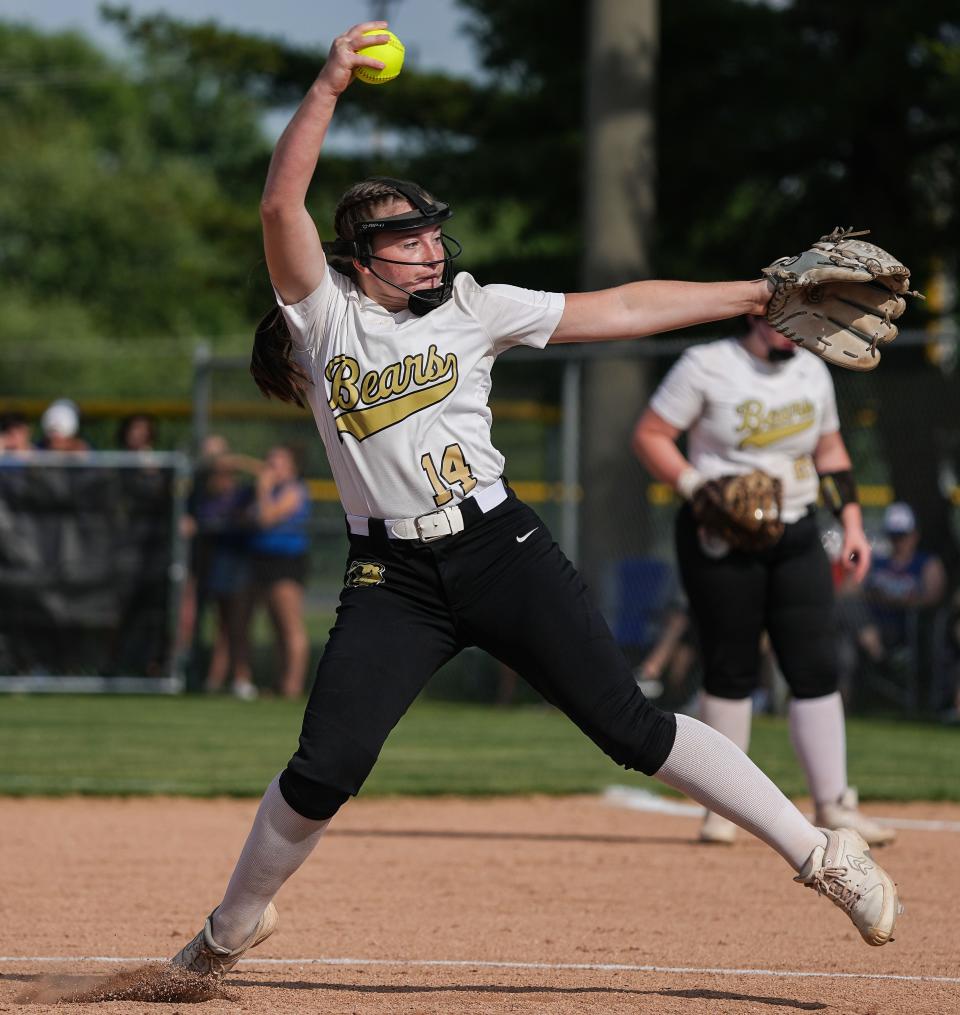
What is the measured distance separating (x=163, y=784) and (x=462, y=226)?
108 feet

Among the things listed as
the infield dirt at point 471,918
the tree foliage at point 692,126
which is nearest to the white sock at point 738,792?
the infield dirt at point 471,918

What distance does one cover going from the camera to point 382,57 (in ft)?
13.1

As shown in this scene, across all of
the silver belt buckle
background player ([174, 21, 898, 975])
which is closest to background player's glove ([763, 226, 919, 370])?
background player ([174, 21, 898, 975])

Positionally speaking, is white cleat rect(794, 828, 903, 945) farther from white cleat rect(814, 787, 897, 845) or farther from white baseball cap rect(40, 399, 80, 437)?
white baseball cap rect(40, 399, 80, 437)

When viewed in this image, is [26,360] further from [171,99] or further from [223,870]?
[223,870]

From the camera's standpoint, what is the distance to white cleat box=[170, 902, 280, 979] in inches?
165

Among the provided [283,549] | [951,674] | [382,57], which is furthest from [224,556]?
[382,57]

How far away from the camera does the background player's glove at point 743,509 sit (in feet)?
21.0

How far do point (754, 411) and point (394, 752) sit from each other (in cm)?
462

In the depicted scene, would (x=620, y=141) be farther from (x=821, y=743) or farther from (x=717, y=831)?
(x=821, y=743)

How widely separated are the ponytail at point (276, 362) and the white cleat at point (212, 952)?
52.7 inches

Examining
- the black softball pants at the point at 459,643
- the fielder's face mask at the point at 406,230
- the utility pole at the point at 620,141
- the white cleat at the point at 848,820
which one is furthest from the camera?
the utility pole at the point at 620,141

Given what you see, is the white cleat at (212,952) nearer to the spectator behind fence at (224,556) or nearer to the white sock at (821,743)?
the white sock at (821,743)

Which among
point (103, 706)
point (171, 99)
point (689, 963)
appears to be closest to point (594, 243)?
point (103, 706)
